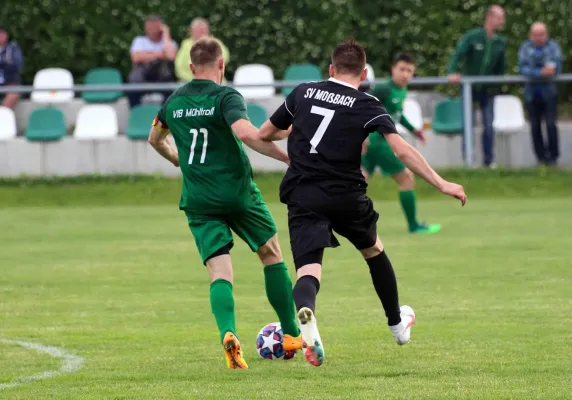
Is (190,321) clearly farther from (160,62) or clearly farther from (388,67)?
(388,67)

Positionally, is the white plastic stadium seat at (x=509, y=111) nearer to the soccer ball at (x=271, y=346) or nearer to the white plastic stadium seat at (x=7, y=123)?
the white plastic stadium seat at (x=7, y=123)

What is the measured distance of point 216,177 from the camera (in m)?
8.23

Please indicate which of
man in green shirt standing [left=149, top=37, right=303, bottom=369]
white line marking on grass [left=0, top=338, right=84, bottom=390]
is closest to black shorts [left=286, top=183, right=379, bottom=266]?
man in green shirt standing [left=149, top=37, right=303, bottom=369]

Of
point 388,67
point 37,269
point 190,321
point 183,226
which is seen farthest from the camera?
point 388,67

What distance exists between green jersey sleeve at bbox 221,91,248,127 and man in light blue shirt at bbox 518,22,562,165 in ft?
44.8

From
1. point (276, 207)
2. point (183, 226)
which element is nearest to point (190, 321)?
point (183, 226)

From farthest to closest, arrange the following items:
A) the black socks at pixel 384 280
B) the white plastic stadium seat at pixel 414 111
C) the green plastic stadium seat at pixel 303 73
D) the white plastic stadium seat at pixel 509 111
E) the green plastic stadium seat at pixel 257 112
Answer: the green plastic stadium seat at pixel 303 73
the white plastic stadium seat at pixel 509 111
the white plastic stadium seat at pixel 414 111
the green plastic stadium seat at pixel 257 112
the black socks at pixel 384 280

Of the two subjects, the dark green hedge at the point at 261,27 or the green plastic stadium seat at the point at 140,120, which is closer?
the green plastic stadium seat at the point at 140,120

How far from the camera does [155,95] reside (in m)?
22.6

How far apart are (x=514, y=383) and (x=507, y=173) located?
14.8 m

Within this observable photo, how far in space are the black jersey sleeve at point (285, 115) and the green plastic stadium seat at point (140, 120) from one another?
14.1 metres

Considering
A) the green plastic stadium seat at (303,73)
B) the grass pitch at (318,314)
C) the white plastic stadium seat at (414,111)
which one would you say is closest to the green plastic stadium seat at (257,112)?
the green plastic stadium seat at (303,73)

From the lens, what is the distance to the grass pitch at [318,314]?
23.9 ft

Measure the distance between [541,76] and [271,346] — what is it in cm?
1376
